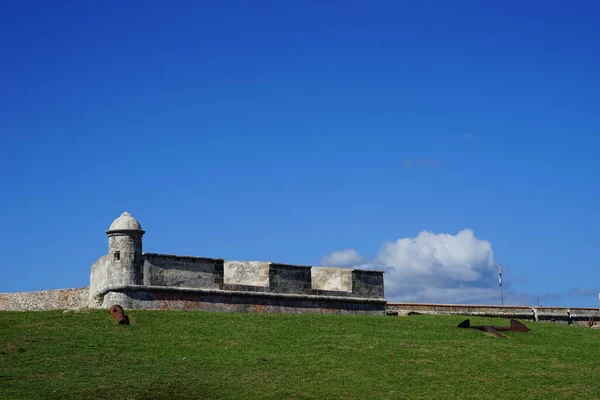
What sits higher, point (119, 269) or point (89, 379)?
point (119, 269)

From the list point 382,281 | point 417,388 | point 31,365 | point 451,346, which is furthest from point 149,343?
point 382,281

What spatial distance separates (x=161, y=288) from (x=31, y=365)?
798cm

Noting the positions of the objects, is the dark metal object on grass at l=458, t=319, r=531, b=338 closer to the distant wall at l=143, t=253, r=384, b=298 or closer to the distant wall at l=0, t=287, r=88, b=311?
the distant wall at l=143, t=253, r=384, b=298

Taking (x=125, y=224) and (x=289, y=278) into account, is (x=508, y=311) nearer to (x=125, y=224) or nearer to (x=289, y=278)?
(x=289, y=278)

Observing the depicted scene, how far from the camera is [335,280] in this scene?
3244cm

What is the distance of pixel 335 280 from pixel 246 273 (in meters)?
3.73

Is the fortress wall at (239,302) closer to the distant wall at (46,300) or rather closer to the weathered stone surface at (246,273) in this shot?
the weathered stone surface at (246,273)

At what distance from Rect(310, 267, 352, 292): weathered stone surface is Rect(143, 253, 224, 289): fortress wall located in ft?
14.0

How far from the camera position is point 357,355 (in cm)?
2323

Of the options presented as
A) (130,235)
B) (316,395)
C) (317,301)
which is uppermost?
(130,235)

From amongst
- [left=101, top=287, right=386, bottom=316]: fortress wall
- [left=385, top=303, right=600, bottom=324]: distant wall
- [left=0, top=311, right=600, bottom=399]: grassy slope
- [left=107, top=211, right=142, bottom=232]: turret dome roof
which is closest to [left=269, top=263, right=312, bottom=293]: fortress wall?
[left=101, top=287, right=386, bottom=316]: fortress wall

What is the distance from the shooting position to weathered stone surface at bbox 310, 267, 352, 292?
32.3 meters

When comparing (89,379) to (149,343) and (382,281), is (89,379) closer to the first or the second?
(149,343)

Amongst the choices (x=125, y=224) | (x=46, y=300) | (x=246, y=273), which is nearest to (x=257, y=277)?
(x=246, y=273)
